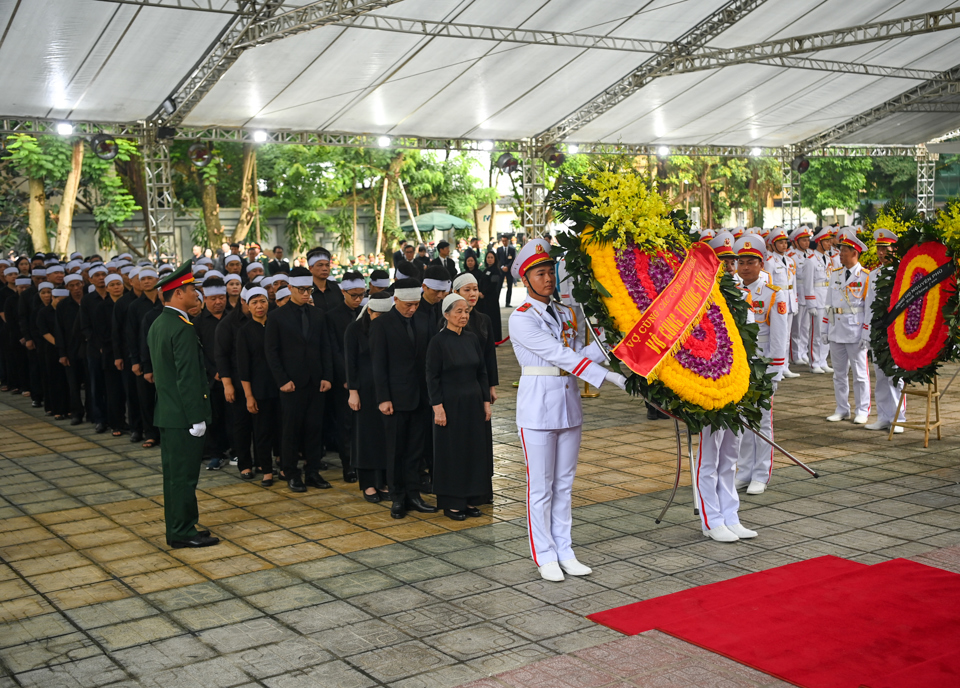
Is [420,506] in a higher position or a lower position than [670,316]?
lower

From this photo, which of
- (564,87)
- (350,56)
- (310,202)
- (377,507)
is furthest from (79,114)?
(310,202)

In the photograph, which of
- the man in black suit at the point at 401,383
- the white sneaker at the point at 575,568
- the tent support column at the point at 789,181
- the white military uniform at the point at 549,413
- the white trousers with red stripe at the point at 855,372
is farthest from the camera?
the tent support column at the point at 789,181

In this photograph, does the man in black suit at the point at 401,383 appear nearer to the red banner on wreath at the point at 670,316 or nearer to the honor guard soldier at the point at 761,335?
the red banner on wreath at the point at 670,316

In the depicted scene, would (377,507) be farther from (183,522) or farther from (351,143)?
(351,143)

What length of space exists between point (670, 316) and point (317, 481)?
11.7 feet

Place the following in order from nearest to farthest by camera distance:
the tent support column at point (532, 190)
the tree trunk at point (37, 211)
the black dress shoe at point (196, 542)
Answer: the black dress shoe at point (196, 542) → the tent support column at point (532, 190) → the tree trunk at point (37, 211)

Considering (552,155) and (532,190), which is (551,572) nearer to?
(552,155)

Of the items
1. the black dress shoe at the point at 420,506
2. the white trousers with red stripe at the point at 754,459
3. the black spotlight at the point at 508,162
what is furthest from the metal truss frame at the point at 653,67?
the black dress shoe at the point at 420,506

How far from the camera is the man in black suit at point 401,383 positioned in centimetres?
692

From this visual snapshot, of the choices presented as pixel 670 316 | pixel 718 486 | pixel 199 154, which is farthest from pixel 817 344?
pixel 199 154

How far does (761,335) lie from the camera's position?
7879 mm

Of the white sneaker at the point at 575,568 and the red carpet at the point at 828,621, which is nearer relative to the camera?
the red carpet at the point at 828,621

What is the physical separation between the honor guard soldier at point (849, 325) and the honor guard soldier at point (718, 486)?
4.03 m

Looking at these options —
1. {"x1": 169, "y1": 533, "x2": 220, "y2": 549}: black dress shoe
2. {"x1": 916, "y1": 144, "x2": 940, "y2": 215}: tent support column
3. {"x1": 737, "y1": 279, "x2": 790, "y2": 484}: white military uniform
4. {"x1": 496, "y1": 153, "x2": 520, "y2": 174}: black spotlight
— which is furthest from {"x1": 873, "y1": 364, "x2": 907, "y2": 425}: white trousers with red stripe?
{"x1": 916, "y1": 144, "x2": 940, "y2": 215}: tent support column
